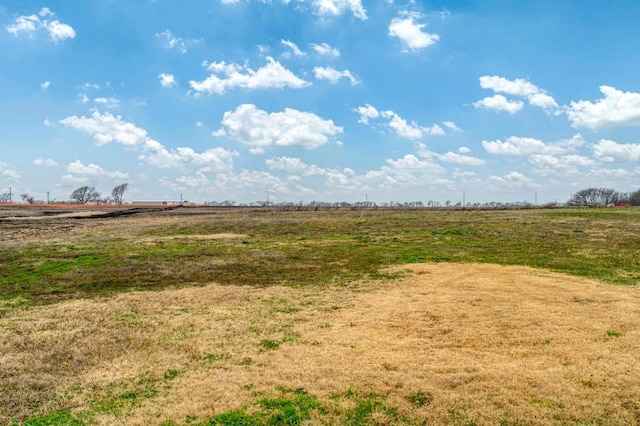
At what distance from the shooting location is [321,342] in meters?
10.5

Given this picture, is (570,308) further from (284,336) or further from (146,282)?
(146,282)

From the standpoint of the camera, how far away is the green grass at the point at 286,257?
18.2 meters

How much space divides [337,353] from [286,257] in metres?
15.7

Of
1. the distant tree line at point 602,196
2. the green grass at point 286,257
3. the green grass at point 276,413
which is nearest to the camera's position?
the green grass at point 276,413

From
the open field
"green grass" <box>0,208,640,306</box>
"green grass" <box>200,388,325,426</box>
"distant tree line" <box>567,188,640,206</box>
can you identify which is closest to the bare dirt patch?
the open field

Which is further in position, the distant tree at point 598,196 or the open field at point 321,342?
the distant tree at point 598,196

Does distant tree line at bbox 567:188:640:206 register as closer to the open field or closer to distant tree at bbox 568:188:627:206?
distant tree at bbox 568:188:627:206

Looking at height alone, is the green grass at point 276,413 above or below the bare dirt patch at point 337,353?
below

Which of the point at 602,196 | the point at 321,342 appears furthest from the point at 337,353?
the point at 602,196

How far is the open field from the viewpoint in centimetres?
730

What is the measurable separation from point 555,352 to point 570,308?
4.36 meters

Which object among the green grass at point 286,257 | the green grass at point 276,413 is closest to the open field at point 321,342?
the green grass at point 276,413

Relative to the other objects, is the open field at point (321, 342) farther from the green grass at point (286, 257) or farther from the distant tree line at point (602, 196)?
the distant tree line at point (602, 196)

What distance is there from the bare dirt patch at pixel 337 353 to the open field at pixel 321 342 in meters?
0.04
